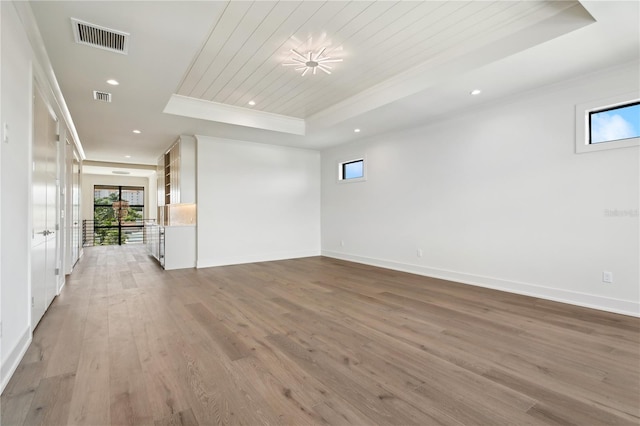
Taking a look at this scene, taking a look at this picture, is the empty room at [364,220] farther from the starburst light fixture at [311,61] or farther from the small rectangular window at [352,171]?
the small rectangular window at [352,171]

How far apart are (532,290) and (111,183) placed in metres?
14.2

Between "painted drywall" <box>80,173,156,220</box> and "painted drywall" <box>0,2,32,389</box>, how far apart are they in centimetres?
1082

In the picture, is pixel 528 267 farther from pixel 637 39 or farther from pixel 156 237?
pixel 156 237

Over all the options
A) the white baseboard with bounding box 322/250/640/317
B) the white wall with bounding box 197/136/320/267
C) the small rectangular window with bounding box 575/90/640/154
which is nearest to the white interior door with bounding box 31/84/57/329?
the white wall with bounding box 197/136/320/267

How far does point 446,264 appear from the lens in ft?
16.6

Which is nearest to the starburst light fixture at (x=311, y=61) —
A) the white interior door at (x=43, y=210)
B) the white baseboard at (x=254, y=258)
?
the white interior door at (x=43, y=210)

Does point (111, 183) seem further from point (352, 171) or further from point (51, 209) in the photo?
point (352, 171)

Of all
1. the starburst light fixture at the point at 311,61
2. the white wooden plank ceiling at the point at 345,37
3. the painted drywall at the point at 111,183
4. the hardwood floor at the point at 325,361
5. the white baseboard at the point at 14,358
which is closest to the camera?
the hardwood floor at the point at 325,361

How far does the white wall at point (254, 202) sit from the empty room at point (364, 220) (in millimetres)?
66

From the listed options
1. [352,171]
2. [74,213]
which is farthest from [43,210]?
[352,171]

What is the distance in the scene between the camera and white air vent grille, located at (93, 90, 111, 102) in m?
3.96

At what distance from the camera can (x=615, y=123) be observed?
3.45 metres

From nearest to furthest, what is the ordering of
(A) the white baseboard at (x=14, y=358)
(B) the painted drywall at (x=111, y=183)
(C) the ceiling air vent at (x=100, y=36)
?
(A) the white baseboard at (x=14, y=358)
(C) the ceiling air vent at (x=100, y=36)
(B) the painted drywall at (x=111, y=183)

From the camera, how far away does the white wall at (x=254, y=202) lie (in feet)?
20.4
